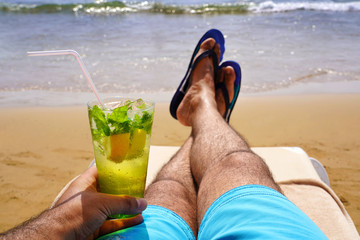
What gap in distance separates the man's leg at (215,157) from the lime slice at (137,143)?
0.48 meters

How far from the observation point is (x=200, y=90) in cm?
306

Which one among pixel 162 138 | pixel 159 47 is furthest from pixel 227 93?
pixel 159 47

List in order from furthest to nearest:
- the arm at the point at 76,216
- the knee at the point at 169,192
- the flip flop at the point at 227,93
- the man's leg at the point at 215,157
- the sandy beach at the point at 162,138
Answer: the flip flop at the point at 227,93
the sandy beach at the point at 162,138
the knee at the point at 169,192
the man's leg at the point at 215,157
the arm at the point at 76,216

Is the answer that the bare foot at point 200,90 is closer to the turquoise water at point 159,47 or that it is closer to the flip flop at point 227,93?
the flip flop at point 227,93

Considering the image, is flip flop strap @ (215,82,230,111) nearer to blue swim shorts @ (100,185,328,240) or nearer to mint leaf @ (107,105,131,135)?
blue swim shorts @ (100,185,328,240)

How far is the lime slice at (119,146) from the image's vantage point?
104cm

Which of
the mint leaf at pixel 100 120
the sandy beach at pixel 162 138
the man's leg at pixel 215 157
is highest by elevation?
the mint leaf at pixel 100 120

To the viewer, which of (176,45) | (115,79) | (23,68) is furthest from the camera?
(176,45)

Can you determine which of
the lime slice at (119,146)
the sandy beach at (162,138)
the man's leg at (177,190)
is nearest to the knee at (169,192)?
the man's leg at (177,190)

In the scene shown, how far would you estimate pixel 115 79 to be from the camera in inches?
198

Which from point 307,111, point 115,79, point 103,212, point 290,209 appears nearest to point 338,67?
point 307,111

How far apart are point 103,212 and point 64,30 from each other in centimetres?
824

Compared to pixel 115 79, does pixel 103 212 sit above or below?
above

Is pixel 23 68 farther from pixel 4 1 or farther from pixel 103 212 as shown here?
pixel 4 1
